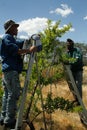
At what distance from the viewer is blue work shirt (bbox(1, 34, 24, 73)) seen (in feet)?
23.1

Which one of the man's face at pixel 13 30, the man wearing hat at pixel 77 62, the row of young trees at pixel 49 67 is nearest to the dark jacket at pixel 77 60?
the man wearing hat at pixel 77 62

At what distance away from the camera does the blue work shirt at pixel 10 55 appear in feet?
23.1

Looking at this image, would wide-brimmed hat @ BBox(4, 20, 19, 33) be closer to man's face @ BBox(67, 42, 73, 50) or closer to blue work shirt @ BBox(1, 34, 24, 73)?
blue work shirt @ BBox(1, 34, 24, 73)

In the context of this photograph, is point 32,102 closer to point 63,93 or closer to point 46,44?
point 46,44

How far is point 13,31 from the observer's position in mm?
7398

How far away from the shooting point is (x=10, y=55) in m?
7.23

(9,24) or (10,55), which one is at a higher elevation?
(9,24)

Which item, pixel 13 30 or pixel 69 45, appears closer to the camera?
pixel 13 30

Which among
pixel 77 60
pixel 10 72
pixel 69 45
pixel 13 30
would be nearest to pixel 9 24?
pixel 13 30

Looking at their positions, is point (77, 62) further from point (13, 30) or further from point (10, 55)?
point (10, 55)

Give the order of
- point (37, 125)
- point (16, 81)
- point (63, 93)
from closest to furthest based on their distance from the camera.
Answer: point (16, 81) → point (37, 125) → point (63, 93)

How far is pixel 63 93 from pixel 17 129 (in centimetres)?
846

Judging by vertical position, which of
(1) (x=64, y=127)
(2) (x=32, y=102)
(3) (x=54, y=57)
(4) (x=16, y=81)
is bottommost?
(1) (x=64, y=127)

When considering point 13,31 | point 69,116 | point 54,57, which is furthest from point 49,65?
point 69,116
